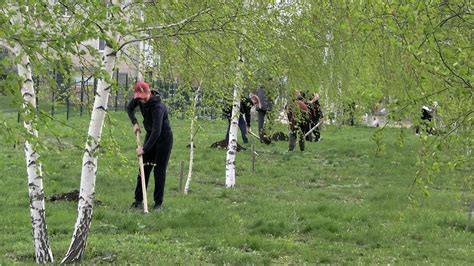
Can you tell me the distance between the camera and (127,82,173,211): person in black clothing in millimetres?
8156

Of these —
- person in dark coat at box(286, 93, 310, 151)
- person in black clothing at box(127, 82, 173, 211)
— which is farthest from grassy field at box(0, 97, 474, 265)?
person in dark coat at box(286, 93, 310, 151)

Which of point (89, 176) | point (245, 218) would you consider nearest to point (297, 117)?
point (245, 218)

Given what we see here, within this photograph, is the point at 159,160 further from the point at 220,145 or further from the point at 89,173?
the point at 220,145

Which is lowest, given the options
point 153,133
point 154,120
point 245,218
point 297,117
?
point 245,218

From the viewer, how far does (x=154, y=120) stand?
8195mm

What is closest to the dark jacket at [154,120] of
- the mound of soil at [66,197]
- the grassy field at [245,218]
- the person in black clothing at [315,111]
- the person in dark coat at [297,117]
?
the grassy field at [245,218]

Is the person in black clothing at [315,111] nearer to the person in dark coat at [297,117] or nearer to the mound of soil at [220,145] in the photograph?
the person in dark coat at [297,117]

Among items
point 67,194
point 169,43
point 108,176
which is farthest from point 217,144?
point 169,43

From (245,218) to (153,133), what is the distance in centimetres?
172

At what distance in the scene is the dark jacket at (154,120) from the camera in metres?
8.19

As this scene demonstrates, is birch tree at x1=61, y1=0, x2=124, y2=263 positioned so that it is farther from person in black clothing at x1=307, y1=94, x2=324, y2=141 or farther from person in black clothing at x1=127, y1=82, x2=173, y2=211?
person in black clothing at x1=307, y1=94, x2=324, y2=141

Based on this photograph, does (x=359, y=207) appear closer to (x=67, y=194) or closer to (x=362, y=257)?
(x=362, y=257)

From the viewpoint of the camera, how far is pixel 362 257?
6926 millimetres

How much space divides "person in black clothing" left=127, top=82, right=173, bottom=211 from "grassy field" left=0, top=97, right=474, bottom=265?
226 millimetres
